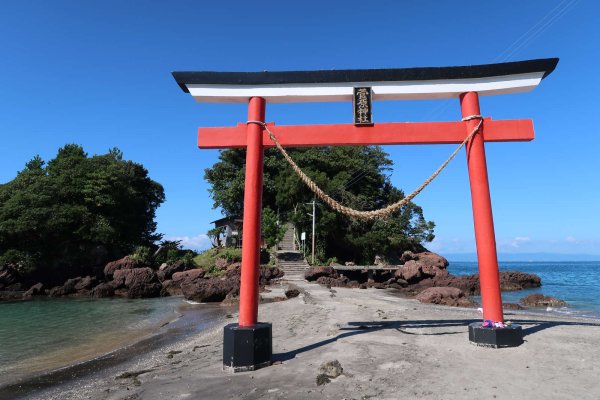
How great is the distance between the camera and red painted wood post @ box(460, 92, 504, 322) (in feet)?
19.6

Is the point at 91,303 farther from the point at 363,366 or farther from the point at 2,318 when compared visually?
the point at 363,366

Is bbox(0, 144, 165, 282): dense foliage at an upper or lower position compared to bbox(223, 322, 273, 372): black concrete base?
upper

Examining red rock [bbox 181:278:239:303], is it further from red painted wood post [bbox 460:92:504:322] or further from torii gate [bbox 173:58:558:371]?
red painted wood post [bbox 460:92:504:322]

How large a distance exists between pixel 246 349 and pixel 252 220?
1.96 meters

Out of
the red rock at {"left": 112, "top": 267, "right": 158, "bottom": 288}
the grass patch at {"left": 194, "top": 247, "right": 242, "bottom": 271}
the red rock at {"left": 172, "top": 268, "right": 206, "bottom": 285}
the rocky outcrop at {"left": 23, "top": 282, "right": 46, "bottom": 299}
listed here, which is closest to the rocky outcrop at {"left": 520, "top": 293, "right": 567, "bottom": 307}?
the grass patch at {"left": 194, "top": 247, "right": 242, "bottom": 271}

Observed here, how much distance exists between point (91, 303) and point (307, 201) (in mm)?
18025

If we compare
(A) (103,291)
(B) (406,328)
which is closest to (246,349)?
(B) (406,328)

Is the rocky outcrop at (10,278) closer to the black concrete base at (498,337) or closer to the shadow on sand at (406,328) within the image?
the shadow on sand at (406,328)

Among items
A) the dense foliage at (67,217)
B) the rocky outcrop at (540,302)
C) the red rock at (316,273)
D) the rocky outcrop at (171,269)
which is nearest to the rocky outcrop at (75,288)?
the dense foliage at (67,217)

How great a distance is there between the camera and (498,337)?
18.9ft

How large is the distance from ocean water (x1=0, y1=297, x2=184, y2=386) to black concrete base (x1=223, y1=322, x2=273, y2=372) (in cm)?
556

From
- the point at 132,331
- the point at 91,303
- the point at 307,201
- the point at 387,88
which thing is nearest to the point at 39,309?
the point at 91,303

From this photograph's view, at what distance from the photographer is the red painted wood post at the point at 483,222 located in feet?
19.6

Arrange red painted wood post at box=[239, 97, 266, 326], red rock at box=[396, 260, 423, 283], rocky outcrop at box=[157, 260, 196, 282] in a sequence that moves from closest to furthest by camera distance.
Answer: red painted wood post at box=[239, 97, 266, 326]
red rock at box=[396, 260, 423, 283]
rocky outcrop at box=[157, 260, 196, 282]
